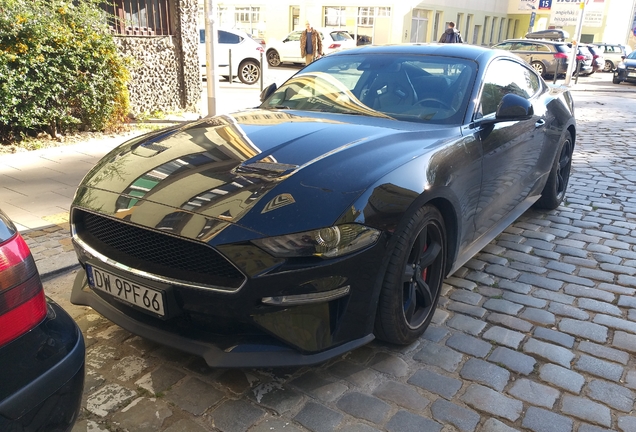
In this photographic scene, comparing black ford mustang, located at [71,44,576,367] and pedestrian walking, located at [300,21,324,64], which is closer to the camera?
black ford mustang, located at [71,44,576,367]

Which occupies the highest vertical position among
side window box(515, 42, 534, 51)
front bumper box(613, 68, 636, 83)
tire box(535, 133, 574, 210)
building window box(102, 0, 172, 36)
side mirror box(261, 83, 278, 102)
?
building window box(102, 0, 172, 36)

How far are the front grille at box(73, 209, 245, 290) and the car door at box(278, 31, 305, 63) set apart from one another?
72.2ft

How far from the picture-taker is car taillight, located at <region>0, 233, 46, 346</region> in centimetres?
157

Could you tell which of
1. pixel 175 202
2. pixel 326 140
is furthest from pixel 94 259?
pixel 326 140

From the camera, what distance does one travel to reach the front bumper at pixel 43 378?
4.90 feet

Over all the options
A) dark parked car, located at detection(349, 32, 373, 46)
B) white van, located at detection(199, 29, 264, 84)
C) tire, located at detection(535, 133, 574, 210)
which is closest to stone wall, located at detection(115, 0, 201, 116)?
white van, located at detection(199, 29, 264, 84)

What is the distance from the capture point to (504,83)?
3.97 meters

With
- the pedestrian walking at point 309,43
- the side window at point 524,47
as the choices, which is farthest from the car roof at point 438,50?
the side window at point 524,47

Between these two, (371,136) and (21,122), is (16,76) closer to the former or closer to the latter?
(21,122)

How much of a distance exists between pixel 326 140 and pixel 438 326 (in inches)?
49.7

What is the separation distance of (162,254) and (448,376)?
1.48 m

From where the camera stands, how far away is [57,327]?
Result: 1754 mm

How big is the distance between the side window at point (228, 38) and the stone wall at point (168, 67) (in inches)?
243

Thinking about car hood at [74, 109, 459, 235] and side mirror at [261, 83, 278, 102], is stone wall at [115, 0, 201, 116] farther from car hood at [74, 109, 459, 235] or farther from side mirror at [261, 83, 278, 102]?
car hood at [74, 109, 459, 235]
